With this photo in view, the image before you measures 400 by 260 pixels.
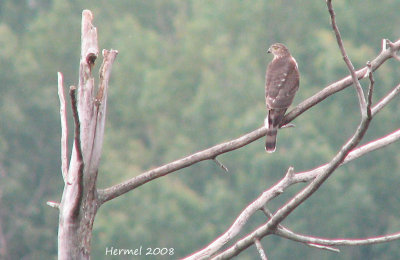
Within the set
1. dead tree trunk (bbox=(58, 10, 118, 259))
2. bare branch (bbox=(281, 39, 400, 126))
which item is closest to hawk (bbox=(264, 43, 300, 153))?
bare branch (bbox=(281, 39, 400, 126))

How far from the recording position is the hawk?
287 inches

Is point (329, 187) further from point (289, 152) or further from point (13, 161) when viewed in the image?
point (13, 161)

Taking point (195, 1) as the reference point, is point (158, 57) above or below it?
below

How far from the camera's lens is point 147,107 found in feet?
144

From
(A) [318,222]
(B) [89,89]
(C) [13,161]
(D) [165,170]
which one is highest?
(C) [13,161]

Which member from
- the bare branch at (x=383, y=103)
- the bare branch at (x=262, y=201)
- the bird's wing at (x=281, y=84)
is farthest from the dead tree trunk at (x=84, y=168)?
the bird's wing at (x=281, y=84)

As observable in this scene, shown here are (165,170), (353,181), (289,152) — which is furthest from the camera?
(353,181)

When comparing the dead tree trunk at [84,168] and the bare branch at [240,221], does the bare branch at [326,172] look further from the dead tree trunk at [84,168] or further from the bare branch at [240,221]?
the dead tree trunk at [84,168]

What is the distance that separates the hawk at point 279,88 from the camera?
7.30 meters

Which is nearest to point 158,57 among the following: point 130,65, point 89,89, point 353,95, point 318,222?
point 130,65

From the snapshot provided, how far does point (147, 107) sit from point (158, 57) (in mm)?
5275

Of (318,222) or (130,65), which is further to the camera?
(130,65)

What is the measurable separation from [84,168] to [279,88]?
11.0 ft

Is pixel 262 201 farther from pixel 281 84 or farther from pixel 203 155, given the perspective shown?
pixel 281 84
